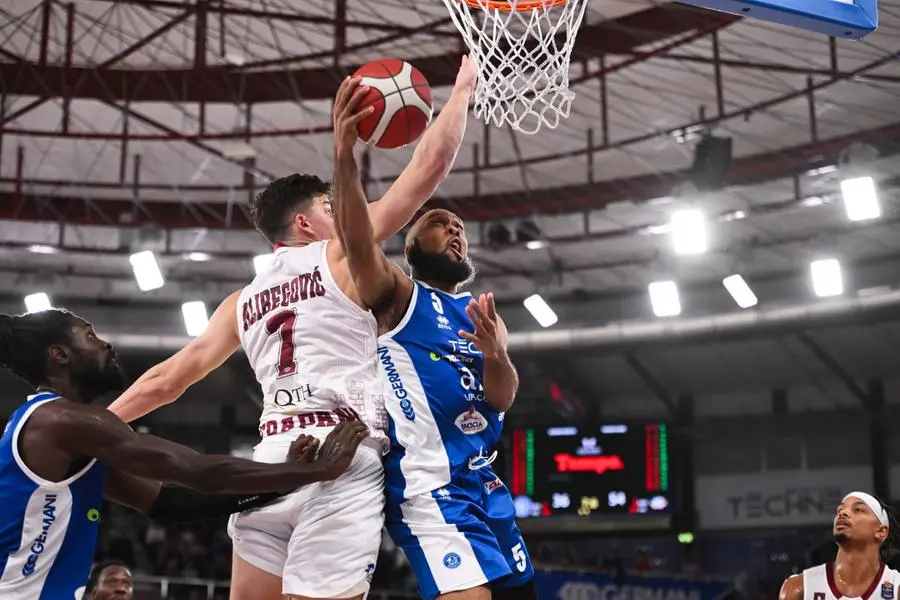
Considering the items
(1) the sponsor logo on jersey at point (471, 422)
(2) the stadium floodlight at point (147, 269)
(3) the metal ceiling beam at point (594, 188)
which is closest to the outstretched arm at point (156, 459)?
(1) the sponsor logo on jersey at point (471, 422)

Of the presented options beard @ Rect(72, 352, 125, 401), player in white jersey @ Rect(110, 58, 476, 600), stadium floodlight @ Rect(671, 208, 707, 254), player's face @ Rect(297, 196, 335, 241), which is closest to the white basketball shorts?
player in white jersey @ Rect(110, 58, 476, 600)

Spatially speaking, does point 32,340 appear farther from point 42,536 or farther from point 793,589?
point 793,589

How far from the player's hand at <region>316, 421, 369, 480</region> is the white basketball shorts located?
91 mm

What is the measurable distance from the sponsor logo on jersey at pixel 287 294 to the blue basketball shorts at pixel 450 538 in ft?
2.72

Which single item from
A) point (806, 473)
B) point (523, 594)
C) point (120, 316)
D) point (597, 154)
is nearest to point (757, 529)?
point (806, 473)

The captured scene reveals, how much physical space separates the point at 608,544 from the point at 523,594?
19651mm

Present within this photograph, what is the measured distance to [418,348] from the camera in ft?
14.5

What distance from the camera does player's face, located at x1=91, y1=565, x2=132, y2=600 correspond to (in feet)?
24.1

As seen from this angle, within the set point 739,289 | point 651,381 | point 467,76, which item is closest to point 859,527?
point 467,76

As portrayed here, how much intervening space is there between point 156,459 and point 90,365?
410 mm

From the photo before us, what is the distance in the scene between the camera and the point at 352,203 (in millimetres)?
3980

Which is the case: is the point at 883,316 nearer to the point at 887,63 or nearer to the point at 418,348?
the point at 887,63

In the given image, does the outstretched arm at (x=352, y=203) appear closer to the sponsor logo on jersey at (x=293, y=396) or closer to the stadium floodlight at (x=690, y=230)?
the sponsor logo on jersey at (x=293, y=396)

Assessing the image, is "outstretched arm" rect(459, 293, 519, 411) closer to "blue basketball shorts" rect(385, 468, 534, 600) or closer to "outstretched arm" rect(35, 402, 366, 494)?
"blue basketball shorts" rect(385, 468, 534, 600)
